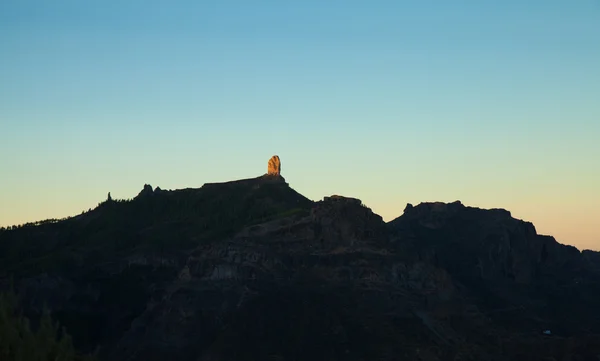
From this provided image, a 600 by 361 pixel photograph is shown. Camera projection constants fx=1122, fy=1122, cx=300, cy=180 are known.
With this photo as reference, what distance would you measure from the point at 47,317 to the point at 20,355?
410 cm

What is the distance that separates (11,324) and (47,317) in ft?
8.68

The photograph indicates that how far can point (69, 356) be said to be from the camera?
8219cm

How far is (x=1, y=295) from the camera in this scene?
268 ft

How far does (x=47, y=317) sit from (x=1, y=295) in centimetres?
368

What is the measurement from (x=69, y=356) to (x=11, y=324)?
15.8 ft

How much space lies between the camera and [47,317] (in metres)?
82.3

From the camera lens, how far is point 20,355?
79.1 meters

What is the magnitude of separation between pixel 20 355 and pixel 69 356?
4.20m

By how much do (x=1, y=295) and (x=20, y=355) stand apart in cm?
517

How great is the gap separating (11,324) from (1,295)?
2306mm

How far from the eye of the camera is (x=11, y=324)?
3194 inches
